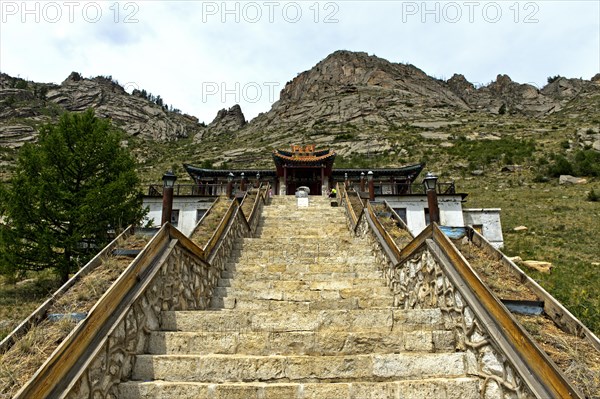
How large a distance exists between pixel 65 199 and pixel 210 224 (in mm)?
7147

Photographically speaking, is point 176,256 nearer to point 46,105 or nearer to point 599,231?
point 599,231

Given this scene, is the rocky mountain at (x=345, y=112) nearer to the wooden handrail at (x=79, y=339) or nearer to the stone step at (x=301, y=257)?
the stone step at (x=301, y=257)

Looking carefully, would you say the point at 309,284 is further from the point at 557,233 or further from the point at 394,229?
the point at 557,233

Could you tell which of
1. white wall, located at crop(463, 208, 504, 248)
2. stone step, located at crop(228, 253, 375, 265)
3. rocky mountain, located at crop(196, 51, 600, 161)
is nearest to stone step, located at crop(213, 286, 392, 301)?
stone step, located at crop(228, 253, 375, 265)

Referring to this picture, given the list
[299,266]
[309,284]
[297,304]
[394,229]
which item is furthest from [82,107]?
[297,304]

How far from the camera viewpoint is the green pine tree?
11.0m

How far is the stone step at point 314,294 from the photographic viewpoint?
5.13 meters

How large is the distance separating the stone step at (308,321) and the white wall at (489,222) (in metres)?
17.4

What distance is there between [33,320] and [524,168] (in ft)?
150

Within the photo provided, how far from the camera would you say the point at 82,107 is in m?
87.7

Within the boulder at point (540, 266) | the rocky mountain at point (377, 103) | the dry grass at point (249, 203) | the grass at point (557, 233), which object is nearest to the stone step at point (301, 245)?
the dry grass at point (249, 203)

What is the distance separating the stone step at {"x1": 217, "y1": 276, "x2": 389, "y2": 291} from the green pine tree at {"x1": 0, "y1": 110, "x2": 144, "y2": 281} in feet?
23.0

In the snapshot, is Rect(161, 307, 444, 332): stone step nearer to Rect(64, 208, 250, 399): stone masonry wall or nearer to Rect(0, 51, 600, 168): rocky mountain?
Rect(64, 208, 250, 399): stone masonry wall

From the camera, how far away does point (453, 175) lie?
41000mm
